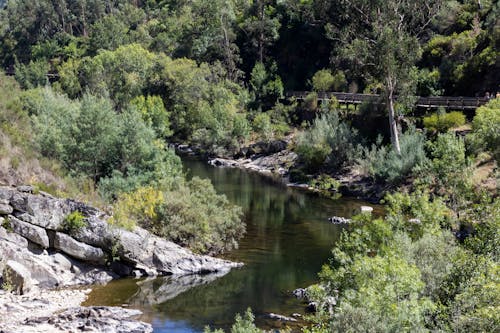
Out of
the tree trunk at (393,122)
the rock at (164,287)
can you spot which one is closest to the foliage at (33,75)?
the tree trunk at (393,122)

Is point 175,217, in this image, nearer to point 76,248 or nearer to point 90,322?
point 76,248

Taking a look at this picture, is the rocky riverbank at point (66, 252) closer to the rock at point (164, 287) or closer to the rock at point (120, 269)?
the rock at point (120, 269)

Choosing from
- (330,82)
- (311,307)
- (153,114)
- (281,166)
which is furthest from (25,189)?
(330,82)

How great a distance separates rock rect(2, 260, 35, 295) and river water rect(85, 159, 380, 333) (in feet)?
9.95

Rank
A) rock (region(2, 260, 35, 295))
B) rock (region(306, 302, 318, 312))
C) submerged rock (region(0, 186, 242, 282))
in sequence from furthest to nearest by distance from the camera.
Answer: submerged rock (region(0, 186, 242, 282))
rock (region(2, 260, 35, 295))
rock (region(306, 302, 318, 312))

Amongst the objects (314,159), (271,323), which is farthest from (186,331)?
(314,159)

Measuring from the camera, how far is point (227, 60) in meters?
102

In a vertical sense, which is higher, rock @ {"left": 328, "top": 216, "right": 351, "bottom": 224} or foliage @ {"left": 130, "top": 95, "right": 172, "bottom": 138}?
foliage @ {"left": 130, "top": 95, "right": 172, "bottom": 138}

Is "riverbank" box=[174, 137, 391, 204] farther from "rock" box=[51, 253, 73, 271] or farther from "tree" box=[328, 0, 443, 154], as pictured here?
"rock" box=[51, 253, 73, 271]

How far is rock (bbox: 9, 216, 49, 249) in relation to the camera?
31797 millimetres

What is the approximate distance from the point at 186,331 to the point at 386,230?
936cm

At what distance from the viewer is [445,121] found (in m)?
57.4

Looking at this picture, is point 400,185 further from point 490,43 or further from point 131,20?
point 131,20

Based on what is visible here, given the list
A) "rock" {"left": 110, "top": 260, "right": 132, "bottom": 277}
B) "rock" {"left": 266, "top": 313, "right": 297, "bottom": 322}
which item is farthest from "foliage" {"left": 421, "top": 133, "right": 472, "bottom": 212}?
"rock" {"left": 110, "top": 260, "right": 132, "bottom": 277}
